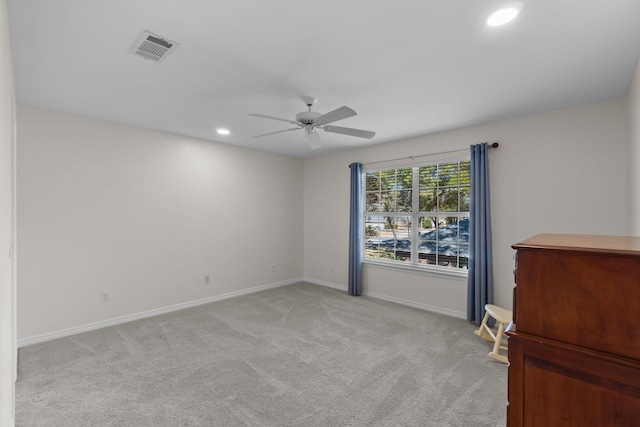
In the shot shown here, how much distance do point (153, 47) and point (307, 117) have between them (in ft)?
4.21

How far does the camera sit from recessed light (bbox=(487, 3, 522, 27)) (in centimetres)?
157

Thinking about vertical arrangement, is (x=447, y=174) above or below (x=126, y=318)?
above

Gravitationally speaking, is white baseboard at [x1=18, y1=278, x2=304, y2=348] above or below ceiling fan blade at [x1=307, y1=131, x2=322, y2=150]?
below

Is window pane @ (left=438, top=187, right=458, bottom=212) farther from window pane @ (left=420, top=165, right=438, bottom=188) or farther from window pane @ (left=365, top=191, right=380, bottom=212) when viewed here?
window pane @ (left=365, top=191, right=380, bottom=212)

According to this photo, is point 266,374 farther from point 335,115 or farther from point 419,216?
point 419,216

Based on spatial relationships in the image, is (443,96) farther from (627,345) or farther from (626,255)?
(627,345)

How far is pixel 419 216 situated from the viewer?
4.37 metres

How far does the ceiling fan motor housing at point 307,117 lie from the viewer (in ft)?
8.83

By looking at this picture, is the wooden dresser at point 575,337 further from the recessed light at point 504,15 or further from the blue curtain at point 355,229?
the blue curtain at point 355,229

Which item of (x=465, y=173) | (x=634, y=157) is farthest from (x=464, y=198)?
(x=634, y=157)

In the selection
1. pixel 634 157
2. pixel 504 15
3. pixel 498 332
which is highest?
pixel 504 15

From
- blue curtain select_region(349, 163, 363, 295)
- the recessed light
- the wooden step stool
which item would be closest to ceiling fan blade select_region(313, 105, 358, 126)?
the recessed light

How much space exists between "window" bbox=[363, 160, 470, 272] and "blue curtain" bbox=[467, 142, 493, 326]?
0.26 meters

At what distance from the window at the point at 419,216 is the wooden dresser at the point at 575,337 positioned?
309 centimetres
